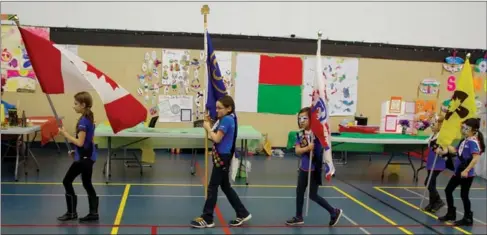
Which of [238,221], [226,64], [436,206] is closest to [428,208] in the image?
[436,206]

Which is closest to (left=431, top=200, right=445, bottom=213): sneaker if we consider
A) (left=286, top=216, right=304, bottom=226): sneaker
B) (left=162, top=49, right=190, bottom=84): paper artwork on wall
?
(left=286, top=216, right=304, bottom=226): sneaker

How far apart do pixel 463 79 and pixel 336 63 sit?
5507 millimetres

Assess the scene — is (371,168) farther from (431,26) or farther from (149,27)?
(149,27)

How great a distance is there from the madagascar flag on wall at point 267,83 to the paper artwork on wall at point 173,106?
1.21 metres

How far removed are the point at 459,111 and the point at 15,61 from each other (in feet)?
29.7

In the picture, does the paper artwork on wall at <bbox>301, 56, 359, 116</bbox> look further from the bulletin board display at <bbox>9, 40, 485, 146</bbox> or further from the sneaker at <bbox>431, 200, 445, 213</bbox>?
the sneaker at <bbox>431, 200, 445, 213</bbox>

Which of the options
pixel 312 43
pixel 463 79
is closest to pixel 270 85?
pixel 312 43

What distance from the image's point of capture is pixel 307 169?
17.3 ft

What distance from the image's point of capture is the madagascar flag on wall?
11086 mm

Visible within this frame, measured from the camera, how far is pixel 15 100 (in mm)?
10305

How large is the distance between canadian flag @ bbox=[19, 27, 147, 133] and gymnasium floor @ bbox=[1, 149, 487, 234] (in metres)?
1.25

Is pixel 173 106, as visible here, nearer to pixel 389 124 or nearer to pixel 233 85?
pixel 233 85

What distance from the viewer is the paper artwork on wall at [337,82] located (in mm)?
11312

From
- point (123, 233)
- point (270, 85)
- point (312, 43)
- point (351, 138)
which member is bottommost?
point (123, 233)
